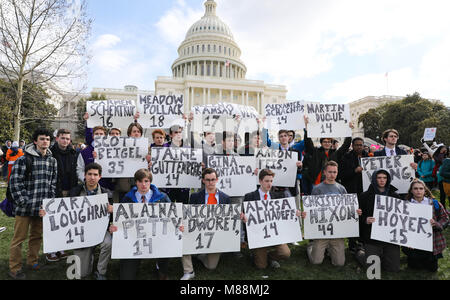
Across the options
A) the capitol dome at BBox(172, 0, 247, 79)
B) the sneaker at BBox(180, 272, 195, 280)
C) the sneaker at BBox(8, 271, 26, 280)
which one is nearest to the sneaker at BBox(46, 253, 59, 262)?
the sneaker at BBox(8, 271, 26, 280)

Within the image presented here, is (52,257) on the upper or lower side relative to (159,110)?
lower

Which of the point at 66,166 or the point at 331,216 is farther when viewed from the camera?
the point at 66,166

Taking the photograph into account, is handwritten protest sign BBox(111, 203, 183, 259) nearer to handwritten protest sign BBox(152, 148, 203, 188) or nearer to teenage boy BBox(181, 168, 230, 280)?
teenage boy BBox(181, 168, 230, 280)

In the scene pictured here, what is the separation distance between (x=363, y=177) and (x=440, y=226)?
132 centimetres

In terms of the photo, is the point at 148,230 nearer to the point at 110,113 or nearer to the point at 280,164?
the point at 280,164

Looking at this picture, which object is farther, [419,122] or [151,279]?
[419,122]

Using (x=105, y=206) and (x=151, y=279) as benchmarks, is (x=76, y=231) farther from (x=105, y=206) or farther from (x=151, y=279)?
(x=151, y=279)

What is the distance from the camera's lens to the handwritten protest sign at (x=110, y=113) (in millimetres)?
5785

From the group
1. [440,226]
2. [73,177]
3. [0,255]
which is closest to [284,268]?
[440,226]

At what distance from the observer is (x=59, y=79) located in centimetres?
1239

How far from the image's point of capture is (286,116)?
6.22m

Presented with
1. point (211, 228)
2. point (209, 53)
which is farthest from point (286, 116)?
point (209, 53)

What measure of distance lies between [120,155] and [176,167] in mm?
1028

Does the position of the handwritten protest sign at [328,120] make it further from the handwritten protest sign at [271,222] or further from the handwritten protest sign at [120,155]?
the handwritten protest sign at [120,155]
